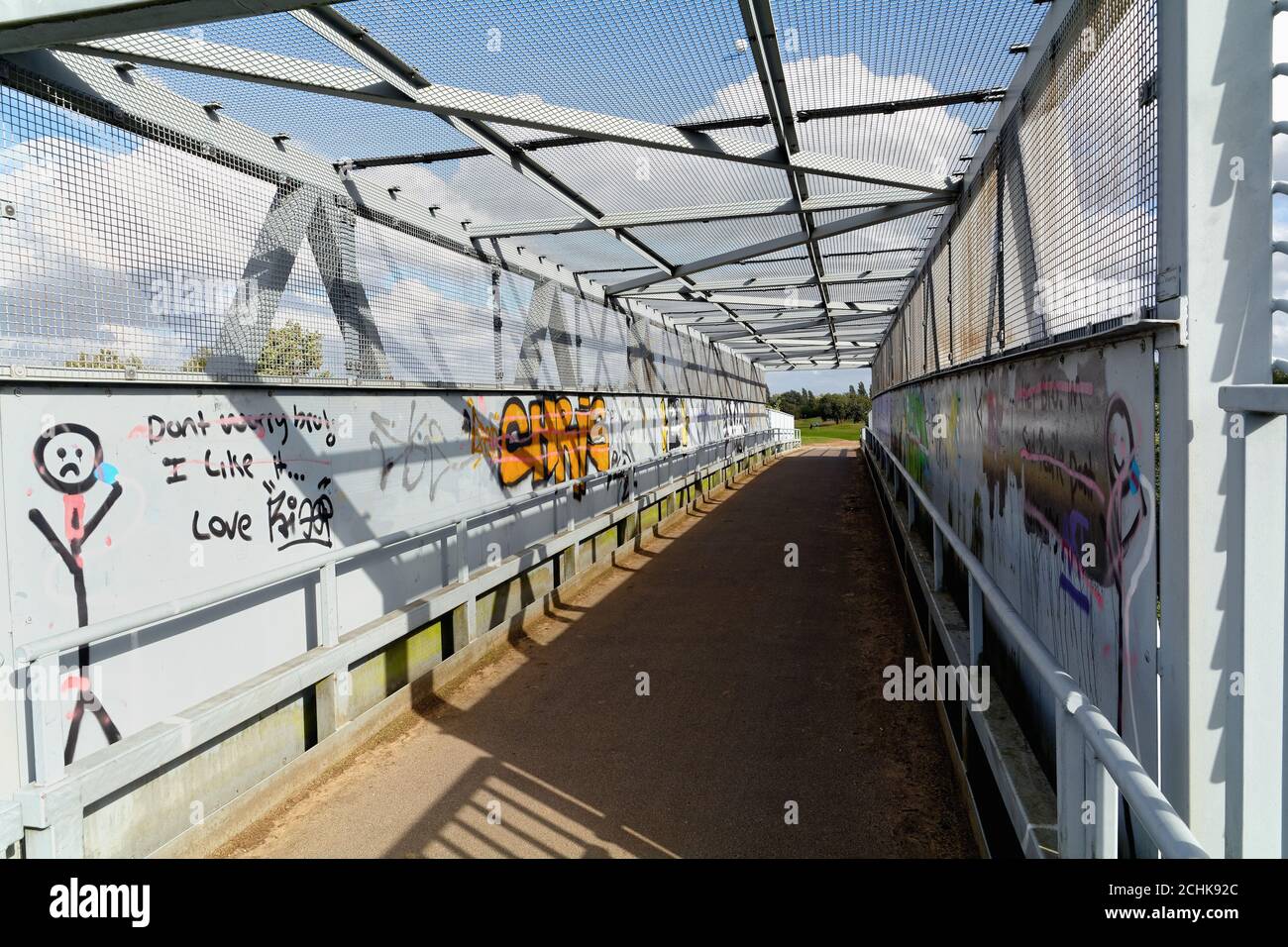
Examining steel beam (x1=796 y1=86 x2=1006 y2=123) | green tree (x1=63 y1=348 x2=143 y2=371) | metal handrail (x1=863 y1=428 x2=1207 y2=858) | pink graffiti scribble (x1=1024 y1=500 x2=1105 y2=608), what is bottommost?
metal handrail (x1=863 y1=428 x2=1207 y2=858)

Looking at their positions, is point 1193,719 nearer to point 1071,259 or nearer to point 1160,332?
point 1160,332

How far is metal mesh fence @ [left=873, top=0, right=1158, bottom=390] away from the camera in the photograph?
2.89 meters

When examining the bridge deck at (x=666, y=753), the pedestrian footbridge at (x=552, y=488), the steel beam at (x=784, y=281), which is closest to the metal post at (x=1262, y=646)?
the pedestrian footbridge at (x=552, y=488)

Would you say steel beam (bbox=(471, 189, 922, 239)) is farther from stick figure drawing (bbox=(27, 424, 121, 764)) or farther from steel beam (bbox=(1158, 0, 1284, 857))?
steel beam (bbox=(1158, 0, 1284, 857))

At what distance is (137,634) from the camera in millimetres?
4375

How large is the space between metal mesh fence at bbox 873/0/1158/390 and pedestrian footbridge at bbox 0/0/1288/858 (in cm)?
3

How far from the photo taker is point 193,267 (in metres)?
4.84

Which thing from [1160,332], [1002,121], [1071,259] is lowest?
[1160,332]

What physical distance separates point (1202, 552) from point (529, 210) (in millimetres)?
7873

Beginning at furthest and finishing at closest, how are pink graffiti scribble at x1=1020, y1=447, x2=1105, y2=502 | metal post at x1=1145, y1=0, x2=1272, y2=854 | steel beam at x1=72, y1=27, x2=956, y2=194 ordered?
1. steel beam at x1=72, y1=27, x2=956, y2=194
2. pink graffiti scribble at x1=1020, y1=447, x2=1105, y2=502
3. metal post at x1=1145, y1=0, x2=1272, y2=854

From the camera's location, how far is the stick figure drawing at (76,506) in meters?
3.97

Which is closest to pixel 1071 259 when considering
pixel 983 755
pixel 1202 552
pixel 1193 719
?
pixel 1202 552

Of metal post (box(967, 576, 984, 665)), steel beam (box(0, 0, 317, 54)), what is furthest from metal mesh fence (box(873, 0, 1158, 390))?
steel beam (box(0, 0, 317, 54))

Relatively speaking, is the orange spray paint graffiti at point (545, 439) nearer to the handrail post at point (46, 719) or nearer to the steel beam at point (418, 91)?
the steel beam at point (418, 91)
